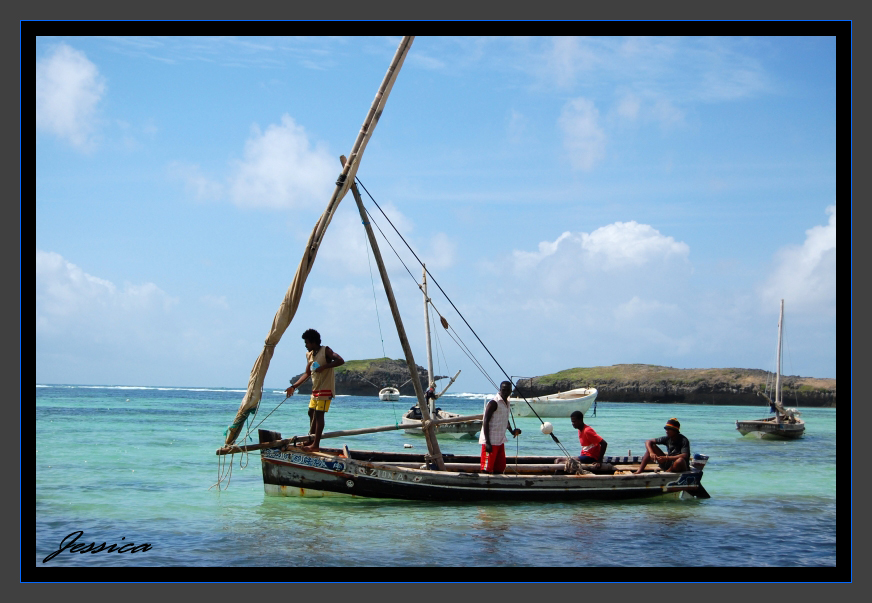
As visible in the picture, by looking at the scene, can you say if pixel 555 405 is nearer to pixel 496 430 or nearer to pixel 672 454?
pixel 672 454

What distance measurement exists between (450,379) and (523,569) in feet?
82.2

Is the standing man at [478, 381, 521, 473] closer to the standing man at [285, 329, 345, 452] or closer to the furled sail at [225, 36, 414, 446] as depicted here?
the standing man at [285, 329, 345, 452]

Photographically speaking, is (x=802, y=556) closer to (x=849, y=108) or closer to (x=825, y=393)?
(x=849, y=108)

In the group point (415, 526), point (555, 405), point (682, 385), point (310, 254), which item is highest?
point (310, 254)

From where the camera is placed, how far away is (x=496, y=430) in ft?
41.9

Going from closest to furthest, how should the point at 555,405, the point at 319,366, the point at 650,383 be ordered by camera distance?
1. the point at 319,366
2. the point at 555,405
3. the point at 650,383

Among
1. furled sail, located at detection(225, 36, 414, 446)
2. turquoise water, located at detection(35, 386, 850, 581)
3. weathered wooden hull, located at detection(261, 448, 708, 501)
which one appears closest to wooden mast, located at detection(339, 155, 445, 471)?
furled sail, located at detection(225, 36, 414, 446)

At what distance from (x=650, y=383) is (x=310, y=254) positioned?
283 feet

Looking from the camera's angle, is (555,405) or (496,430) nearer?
(496,430)

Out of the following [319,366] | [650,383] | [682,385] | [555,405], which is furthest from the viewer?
[650,383]

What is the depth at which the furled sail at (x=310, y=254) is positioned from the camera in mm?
10648

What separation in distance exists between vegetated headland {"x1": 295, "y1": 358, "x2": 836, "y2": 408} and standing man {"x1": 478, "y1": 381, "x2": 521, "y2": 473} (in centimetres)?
5835

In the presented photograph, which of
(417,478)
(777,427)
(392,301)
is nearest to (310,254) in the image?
(392,301)
